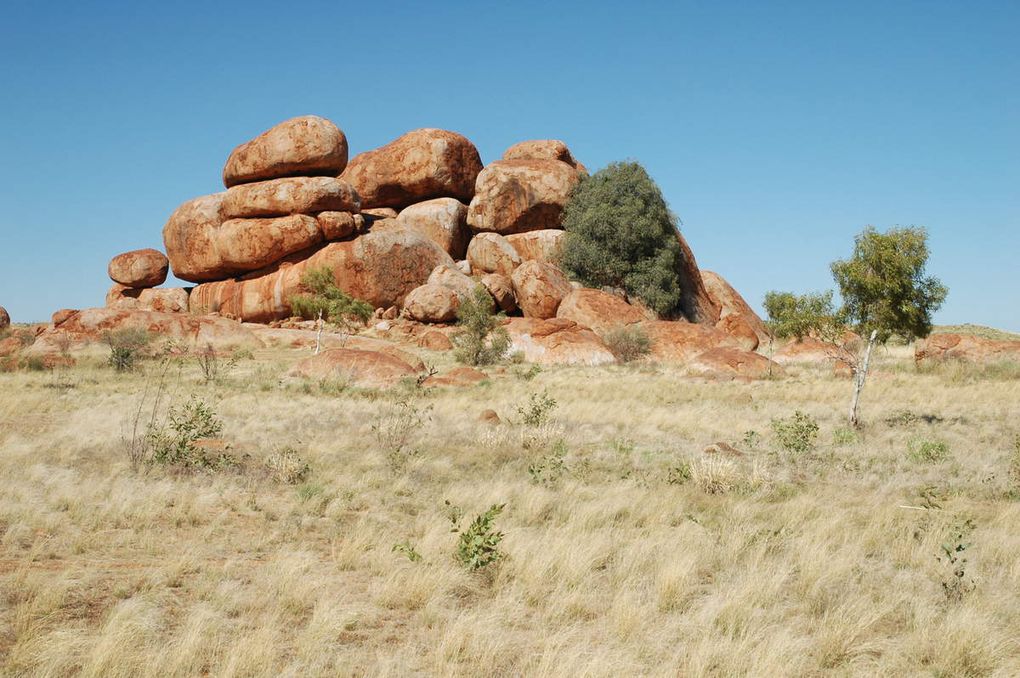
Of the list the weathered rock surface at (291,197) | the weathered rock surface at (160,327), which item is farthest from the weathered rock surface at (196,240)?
the weathered rock surface at (160,327)

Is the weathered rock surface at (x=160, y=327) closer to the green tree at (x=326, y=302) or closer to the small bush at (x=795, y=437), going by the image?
the green tree at (x=326, y=302)

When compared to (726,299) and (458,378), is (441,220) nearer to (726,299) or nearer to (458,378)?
(726,299)

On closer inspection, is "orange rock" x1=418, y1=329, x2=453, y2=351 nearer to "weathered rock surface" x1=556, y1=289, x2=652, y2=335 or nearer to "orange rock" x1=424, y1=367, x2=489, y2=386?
"weathered rock surface" x1=556, y1=289, x2=652, y2=335

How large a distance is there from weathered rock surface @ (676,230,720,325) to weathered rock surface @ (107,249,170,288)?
1367 inches

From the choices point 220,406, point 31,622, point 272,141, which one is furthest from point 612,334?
point 31,622

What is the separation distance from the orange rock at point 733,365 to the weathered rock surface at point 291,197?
957 inches

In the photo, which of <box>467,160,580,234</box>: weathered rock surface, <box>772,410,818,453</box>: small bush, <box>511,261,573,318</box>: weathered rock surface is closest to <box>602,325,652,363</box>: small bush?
<box>511,261,573,318</box>: weathered rock surface

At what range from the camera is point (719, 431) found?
15969 mm

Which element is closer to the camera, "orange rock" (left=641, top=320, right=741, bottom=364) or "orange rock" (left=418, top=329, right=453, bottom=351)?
"orange rock" (left=641, top=320, right=741, bottom=364)

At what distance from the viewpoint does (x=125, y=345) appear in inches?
1133

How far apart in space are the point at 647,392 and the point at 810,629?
54.8 ft

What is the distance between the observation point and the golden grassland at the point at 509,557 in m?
5.17

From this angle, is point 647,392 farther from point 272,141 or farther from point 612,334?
point 272,141

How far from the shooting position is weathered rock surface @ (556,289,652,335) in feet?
126
